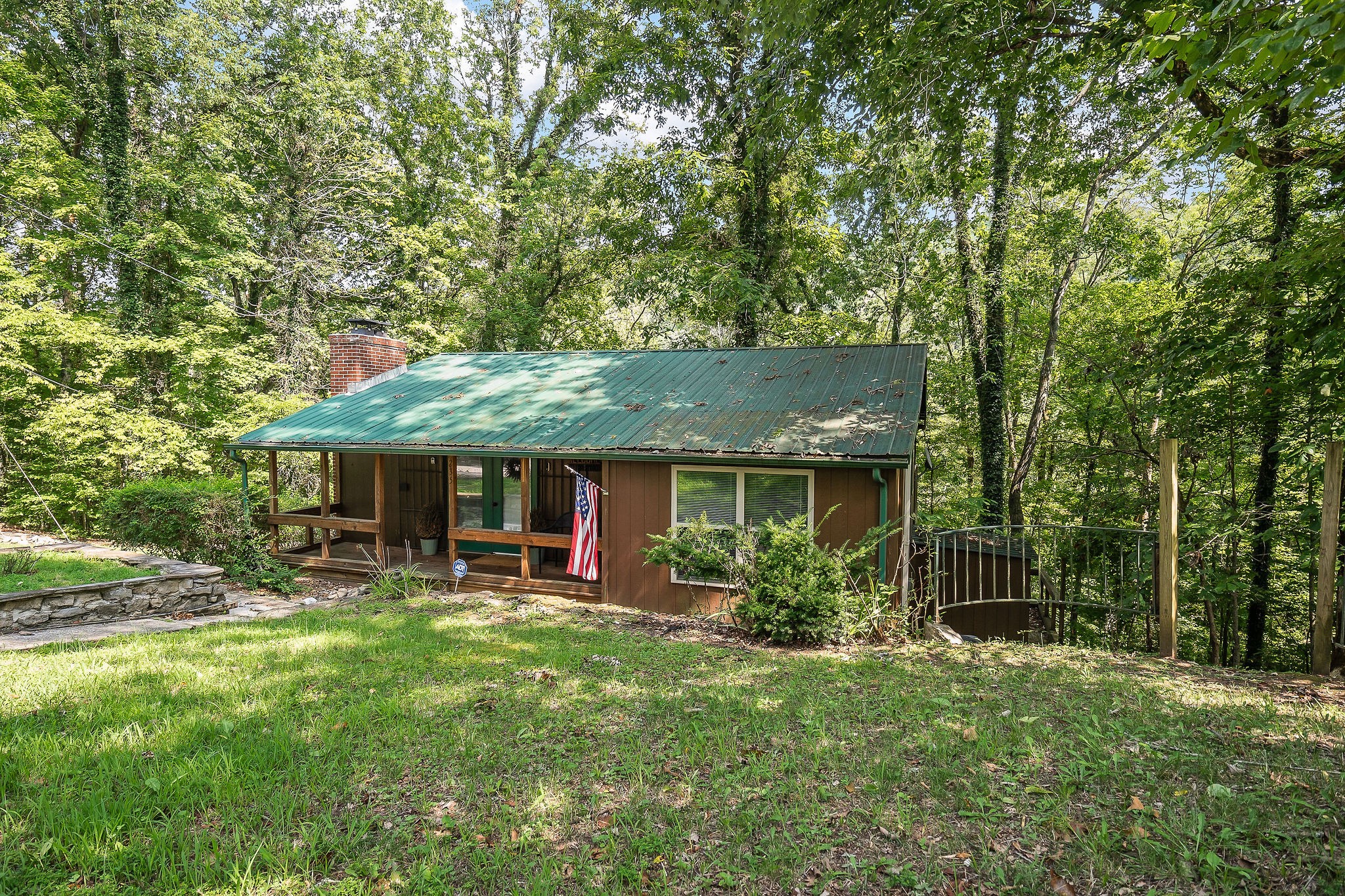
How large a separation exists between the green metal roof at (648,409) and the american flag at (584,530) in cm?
61

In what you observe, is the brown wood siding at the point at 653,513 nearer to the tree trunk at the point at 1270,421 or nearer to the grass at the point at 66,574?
the tree trunk at the point at 1270,421

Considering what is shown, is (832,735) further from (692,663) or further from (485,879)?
(485,879)

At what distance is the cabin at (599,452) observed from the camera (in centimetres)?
831

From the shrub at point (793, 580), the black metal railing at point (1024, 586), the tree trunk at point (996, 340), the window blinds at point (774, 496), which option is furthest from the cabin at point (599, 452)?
the tree trunk at point (996, 340)

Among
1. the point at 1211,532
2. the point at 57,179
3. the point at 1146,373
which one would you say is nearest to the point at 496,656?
the point at 1211,532

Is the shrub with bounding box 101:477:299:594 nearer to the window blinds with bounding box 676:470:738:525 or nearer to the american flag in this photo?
the american flag

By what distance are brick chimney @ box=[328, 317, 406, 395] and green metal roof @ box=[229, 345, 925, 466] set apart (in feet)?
1.67

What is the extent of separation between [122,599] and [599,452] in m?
6.25

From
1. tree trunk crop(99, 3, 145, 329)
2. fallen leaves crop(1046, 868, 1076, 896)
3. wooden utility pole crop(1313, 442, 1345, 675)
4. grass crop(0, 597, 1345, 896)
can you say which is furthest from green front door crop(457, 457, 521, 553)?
tree trunk crop(99, 3, 145, 329)

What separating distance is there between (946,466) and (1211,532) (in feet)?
38.2

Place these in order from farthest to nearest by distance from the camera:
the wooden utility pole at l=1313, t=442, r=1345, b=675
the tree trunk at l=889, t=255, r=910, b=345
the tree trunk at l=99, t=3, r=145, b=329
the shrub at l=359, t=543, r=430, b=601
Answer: the tree trunk at l=889, t=255, r=910, b=345 → the tree trunk at l=99, t=3, r=145, b=329 → the shrub at l=359, t=543, r=430, b=601 → the wooden utility pole at l=1313, t=442, r=1345, b=675

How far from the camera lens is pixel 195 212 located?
17172 mm

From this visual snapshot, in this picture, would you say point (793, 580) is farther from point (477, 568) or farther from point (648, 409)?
point (477, 568)

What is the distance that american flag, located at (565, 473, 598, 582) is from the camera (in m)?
9.09
